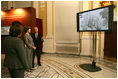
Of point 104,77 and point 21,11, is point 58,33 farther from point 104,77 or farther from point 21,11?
point 104,77

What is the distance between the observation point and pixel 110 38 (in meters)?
4.72

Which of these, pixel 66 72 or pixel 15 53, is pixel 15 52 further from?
pixel 66 72

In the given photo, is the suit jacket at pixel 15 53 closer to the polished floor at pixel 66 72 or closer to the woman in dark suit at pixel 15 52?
the woman in dark suit at pixel 15 52

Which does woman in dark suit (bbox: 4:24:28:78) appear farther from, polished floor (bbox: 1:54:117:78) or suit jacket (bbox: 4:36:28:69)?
polished floor (bbox: 1:54:117:78)

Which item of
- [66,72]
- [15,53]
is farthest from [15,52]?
[66,72]

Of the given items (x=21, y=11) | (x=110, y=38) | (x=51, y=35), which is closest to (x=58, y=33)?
(x=51, y=35)

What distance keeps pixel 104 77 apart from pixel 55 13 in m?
4.42

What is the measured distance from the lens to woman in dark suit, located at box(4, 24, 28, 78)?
148cm

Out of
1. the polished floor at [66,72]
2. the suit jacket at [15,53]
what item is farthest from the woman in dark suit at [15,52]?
the polished floor at [66,72]

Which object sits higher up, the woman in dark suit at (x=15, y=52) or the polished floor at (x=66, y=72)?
the woman in dark suit at (x=15, y=52)

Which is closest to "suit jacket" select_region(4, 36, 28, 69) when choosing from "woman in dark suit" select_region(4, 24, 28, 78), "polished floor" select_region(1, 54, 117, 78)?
"woman in dark suit" select_region(4, 24, 28, 78)

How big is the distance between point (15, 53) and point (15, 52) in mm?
16

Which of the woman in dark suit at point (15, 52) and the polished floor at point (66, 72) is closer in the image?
the woman in dark suit at point (15, 52)

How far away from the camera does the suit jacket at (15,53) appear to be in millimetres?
1479
